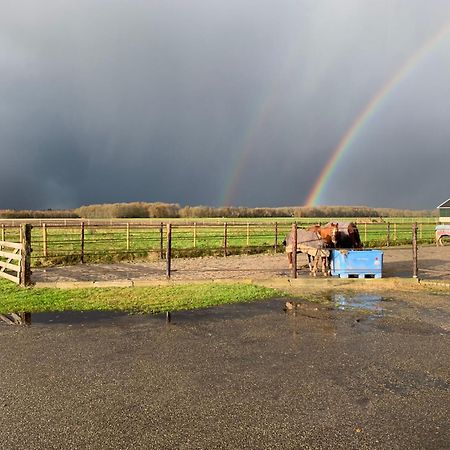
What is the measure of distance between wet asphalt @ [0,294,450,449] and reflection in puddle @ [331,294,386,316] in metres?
0.92

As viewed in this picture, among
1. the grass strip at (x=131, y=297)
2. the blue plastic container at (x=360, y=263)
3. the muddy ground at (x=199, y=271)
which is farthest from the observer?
the muddy ground at (x=199, y=271)

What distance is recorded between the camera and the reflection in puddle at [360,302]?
9352 millimetres

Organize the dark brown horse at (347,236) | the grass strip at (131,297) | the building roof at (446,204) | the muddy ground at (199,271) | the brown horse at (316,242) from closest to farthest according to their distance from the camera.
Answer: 1. the grass strip at (131,297)
2. the muddy ground at (199,271)
3. the brown horse at (316,242)
4. the dark brown horse at (347,236)
5. the building roof at (446,204)

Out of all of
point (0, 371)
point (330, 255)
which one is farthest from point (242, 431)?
point (330, 255)

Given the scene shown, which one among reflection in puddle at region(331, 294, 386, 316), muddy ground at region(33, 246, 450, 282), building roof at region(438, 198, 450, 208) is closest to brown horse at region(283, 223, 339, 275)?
muddy ground at region(33, 246, 450, 282)

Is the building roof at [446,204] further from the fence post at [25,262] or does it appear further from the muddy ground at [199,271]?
the fence post at [25,262]

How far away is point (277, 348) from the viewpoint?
6426mm

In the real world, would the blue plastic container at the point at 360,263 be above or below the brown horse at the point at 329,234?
below

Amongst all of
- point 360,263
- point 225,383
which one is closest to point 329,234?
point 360,263

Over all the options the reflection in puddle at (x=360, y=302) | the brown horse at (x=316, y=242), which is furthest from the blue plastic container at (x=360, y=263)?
the reflection in puddle at (x=360, y=302)

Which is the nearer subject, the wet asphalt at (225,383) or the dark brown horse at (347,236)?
the wet asphalt at (225,383)

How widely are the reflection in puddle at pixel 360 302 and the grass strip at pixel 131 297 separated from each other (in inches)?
58.5

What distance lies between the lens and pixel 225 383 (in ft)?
16.5

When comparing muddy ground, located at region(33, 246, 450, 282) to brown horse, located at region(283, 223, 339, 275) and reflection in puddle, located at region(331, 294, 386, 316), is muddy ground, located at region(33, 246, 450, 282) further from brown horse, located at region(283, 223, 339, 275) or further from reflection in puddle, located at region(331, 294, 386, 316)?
reflection in puddle, located at region(331, 294, 386, 316)
